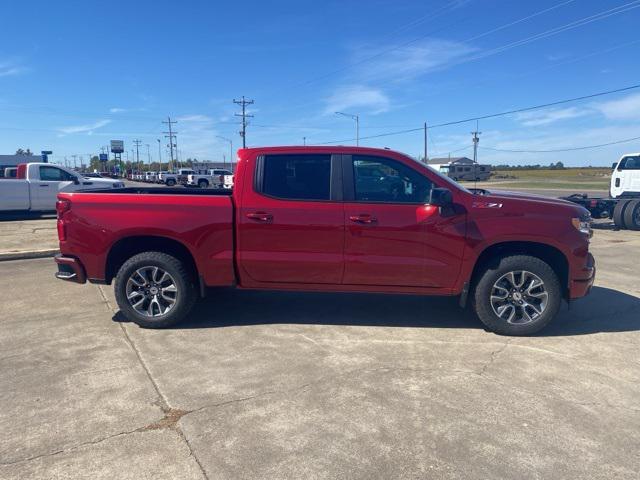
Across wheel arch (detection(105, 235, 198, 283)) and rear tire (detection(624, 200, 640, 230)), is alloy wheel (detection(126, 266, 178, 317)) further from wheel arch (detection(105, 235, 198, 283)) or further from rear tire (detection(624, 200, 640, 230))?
rear tire (detection(624, 200, 640, 230))

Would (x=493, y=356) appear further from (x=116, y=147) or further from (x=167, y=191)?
(x=116, y=147)

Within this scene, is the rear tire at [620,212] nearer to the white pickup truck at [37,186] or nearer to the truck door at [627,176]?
the truck door at [627,176]

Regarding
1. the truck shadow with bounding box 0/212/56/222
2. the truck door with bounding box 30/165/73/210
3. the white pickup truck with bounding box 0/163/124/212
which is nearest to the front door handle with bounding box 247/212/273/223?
the white pickup truck with bounding box 0/163/124/212

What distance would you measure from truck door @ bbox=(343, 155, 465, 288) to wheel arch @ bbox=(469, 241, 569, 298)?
12.0 inches

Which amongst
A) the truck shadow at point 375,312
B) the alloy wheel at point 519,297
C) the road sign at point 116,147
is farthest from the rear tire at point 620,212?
the road sign at point 116,147

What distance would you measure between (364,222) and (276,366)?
166cm

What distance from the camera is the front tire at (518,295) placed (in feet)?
16.6

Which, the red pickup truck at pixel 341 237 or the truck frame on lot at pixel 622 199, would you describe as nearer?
the red pickup truck at pixel 341 237

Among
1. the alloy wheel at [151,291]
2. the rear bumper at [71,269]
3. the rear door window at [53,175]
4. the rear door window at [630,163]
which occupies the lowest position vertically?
the alloy wheel at [151,291]

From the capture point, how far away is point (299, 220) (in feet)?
16.6

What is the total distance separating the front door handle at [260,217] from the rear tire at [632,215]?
12.7 metres

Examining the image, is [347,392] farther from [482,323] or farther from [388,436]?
[482,323]

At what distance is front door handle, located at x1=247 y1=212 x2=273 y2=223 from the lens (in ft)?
16.7

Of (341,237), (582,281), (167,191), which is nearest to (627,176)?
(582,281)
